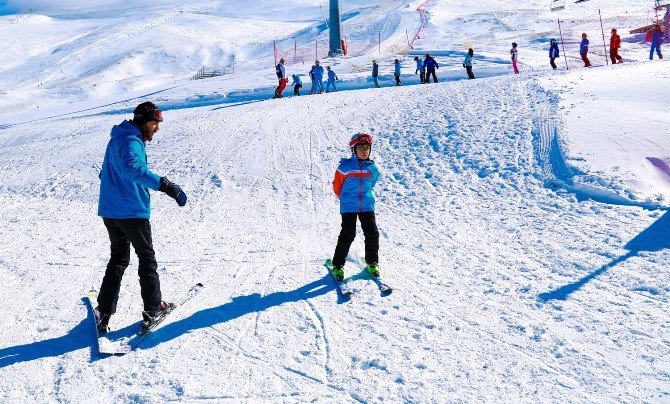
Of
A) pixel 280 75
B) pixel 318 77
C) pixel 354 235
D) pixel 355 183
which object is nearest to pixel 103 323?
pixel 354 235

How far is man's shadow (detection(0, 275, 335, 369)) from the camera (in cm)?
432

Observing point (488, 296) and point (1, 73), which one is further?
point (1, 73)

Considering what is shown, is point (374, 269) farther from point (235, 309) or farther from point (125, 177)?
point (125, 177)

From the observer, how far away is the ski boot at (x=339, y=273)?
550 centimetres

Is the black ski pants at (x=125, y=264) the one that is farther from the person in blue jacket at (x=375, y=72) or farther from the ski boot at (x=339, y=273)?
the person in blue jacket at (x=375, y=72)

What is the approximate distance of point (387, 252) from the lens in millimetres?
6543

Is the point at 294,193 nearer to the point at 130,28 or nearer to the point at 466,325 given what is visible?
the point at 466,325

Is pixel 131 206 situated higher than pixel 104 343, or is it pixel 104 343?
pixel 131 206

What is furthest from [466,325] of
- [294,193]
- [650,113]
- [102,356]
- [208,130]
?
[208,130]

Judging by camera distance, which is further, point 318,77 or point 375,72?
point 375,72

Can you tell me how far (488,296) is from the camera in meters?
5.08

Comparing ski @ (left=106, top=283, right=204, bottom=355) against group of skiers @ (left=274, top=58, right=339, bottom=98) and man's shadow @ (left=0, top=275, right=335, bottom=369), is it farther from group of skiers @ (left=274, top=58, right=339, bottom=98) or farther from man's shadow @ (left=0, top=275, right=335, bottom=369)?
group of skiers @ (left=274, top=58, right=339, bottom=98)

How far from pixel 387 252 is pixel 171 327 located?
109 inches

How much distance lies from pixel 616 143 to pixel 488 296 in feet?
16.5
